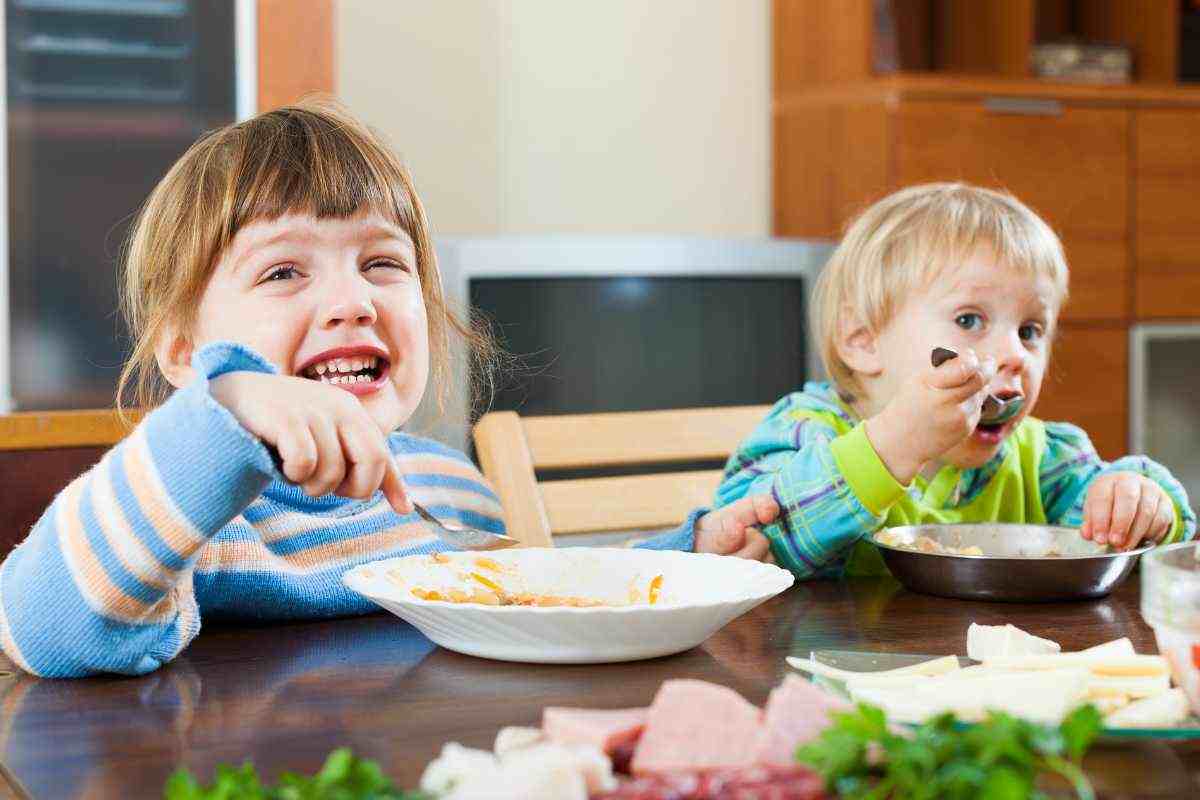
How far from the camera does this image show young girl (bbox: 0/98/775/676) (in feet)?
2.71

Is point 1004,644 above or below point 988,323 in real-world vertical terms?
below

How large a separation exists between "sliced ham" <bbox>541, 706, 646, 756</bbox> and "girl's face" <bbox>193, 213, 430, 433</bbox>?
0.57 metres

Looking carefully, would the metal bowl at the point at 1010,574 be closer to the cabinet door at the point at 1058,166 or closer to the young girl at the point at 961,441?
the young girl at the point at 961,441

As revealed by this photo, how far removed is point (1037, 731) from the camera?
0.55 m

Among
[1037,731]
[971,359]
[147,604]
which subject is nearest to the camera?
[1037,731]

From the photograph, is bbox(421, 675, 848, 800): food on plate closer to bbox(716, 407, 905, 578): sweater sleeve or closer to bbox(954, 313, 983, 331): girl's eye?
bbox(716, 407, 905, 578): sweater sleeve

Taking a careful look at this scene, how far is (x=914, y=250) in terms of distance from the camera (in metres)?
1.54

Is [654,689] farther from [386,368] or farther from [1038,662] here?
[386,368]

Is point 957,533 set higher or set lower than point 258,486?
lower

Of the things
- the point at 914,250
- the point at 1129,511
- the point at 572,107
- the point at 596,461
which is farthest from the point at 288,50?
the point at 1129,511

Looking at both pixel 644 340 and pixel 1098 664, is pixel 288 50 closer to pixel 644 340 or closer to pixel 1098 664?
pixel 644 340

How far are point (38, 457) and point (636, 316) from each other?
4.14 ft

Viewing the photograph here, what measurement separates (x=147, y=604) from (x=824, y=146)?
8.35 ft

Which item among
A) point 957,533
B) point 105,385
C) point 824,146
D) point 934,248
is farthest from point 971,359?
point 824,146
